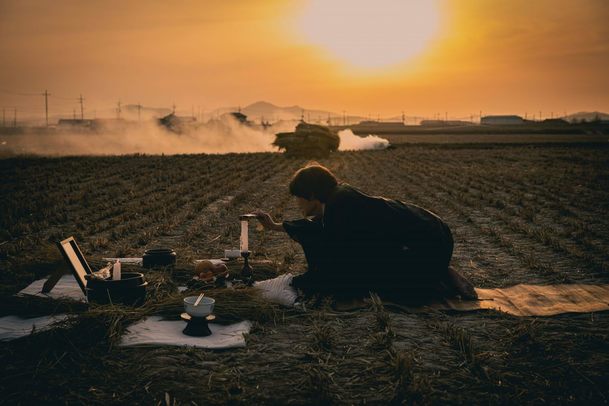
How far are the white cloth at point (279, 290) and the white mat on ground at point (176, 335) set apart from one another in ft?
2.12

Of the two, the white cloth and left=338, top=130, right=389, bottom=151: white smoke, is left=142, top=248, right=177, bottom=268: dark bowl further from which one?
left=338, top=130, right=389, bottom=151: white smoke

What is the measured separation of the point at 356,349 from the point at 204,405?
60.8 inches

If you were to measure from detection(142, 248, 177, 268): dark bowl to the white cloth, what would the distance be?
126 cm

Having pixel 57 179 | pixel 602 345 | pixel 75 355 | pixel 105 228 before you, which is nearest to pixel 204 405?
pixel 75 355

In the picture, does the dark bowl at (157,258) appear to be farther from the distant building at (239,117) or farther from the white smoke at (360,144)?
the distant building at (239,117)

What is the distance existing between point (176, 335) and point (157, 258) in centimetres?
220

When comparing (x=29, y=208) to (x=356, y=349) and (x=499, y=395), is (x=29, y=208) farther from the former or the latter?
(x=499, y=395)

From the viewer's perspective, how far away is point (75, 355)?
4.74 metres

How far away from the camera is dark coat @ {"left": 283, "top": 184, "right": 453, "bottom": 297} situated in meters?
6.40

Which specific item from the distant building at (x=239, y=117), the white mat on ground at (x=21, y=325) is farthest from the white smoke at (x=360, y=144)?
the white mat on ground at (x=21, y=325)

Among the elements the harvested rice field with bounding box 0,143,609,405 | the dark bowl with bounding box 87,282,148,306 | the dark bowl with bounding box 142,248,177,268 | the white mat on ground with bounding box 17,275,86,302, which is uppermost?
the dark bowl with bounding box 142,248,177,268

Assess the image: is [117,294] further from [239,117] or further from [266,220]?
[239,117]

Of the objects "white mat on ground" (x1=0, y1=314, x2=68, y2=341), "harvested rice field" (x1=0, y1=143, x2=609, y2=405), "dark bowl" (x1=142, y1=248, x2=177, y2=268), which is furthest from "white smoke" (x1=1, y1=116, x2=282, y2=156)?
"white mat on ground" (x1=0, y1=314, x2=68, y2=341)

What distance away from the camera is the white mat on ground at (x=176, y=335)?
5.04 m
